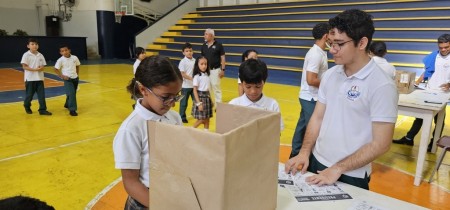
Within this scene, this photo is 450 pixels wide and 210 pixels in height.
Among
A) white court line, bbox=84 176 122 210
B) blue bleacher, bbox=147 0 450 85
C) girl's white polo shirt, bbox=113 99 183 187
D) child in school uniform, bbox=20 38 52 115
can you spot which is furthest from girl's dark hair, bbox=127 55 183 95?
blue bleacher, bbox=147 0 450 85

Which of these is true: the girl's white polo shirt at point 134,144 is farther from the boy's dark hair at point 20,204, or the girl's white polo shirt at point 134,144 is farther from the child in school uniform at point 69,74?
the child in school uniform at point 69,74

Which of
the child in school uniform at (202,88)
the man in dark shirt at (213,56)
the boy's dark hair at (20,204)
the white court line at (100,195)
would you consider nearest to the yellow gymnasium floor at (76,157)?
the white court line at (100,195)

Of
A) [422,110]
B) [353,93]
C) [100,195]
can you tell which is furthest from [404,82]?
[100,195]

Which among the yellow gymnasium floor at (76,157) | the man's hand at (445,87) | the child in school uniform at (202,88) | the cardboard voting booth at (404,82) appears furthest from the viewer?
the child in school uniform at (202,88)

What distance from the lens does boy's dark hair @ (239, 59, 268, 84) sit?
2252mm

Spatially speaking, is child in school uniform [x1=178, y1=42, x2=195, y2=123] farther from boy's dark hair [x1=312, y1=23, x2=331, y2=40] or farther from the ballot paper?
the ballot paper

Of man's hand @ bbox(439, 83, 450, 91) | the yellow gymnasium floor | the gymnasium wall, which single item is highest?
the gymnasium wall

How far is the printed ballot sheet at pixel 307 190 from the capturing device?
1.40 meters

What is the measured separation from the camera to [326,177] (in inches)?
61.1

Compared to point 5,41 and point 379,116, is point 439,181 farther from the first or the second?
point 5,41

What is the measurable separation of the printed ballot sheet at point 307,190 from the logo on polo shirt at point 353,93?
435mm

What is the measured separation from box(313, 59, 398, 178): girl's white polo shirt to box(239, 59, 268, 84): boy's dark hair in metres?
0.55

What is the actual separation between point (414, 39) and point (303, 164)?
9445mm

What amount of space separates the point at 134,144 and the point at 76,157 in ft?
9.89
